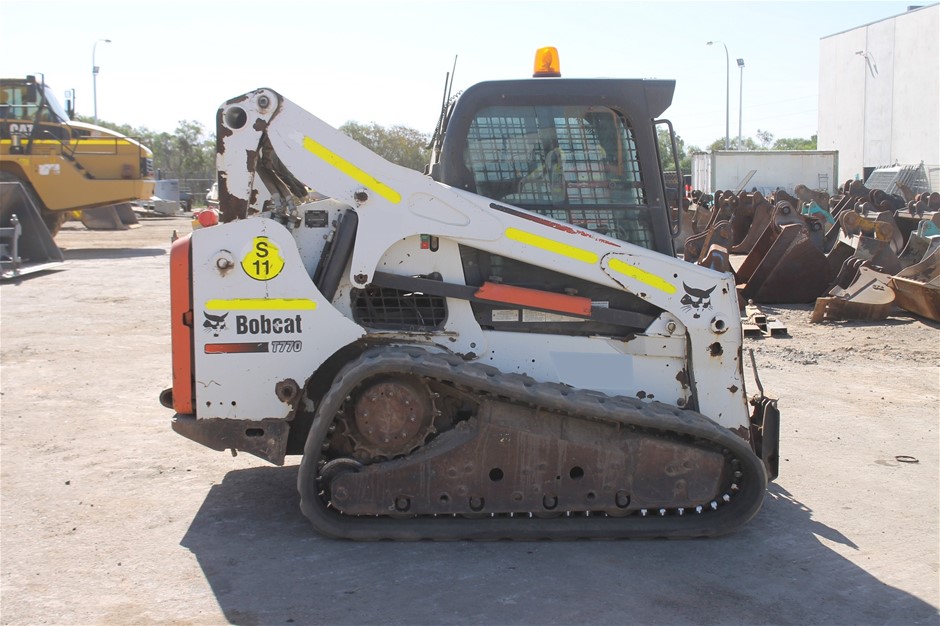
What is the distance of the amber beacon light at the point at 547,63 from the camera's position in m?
5.50

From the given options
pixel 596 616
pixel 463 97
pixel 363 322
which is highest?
pixel 463 97

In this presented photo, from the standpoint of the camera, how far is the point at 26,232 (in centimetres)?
1672

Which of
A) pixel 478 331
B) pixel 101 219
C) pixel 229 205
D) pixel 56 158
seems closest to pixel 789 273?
pixel 478 331

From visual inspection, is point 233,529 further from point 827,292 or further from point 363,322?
point 827,292

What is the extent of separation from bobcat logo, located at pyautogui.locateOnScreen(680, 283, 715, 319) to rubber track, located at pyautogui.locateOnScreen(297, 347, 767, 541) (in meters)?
0.54

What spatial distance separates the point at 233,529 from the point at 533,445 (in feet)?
5.19

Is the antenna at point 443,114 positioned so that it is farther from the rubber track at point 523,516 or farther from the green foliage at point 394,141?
the green foliage at point 394,141

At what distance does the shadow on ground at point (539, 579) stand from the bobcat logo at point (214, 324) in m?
1.01

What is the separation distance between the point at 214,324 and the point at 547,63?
7.67 ft

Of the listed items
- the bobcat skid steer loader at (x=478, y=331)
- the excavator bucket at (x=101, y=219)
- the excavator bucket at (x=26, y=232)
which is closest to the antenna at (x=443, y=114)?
the bobcat skid steer loader at (x=478, y=331)

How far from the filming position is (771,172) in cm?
3581

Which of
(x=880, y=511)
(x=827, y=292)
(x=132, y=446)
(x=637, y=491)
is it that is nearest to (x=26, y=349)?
(x=132, y=446)

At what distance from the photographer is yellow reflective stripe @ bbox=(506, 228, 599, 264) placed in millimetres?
5012

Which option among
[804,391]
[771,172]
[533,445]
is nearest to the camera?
[533,445]
